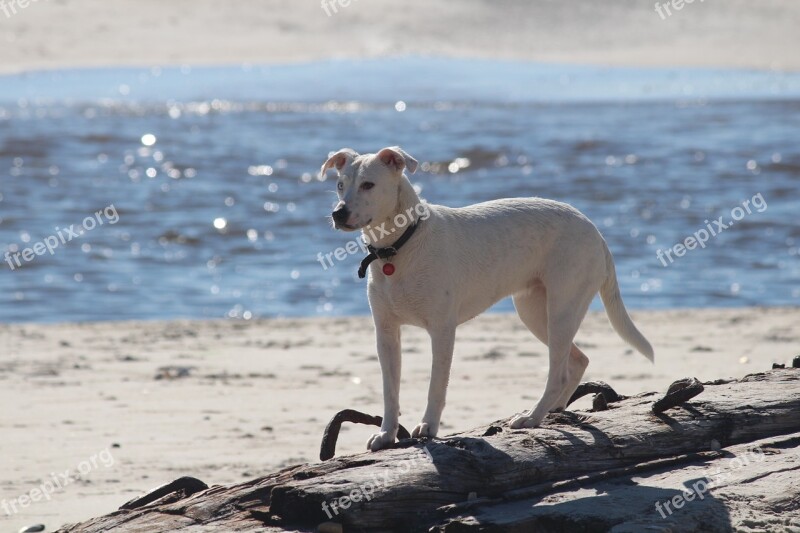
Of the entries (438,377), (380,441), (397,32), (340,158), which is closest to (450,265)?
(438,377)

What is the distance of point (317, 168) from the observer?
69.6 feet

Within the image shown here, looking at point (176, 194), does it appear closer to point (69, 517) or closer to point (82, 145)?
point (82, 145)

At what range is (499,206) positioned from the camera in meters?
5.84

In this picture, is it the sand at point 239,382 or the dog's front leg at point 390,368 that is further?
the sand at point 239,382

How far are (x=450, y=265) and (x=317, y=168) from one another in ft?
52.5

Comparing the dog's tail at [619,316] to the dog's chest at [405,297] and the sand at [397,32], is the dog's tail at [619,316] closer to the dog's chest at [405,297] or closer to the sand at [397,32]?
the dog's chest at [405,297]

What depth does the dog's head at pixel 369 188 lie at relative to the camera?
17.0 ft

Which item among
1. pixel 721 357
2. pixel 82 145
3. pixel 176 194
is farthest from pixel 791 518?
pixel 82 145

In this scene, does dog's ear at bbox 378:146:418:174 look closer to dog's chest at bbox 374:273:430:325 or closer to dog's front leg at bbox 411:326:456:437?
dog's chest at bbox 374:273:430:325

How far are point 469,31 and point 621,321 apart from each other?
32.4 m

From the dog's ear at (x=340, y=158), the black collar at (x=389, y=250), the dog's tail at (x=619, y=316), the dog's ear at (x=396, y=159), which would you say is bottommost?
the dog's tail at (x=619, y=316)

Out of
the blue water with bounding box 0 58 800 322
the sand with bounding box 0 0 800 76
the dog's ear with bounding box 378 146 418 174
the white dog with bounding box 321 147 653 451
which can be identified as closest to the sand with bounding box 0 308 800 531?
the blue water with bounding box 0 58 800 322

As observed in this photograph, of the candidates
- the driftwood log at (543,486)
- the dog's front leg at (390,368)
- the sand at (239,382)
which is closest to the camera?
A: the driftwood log at (543,486)


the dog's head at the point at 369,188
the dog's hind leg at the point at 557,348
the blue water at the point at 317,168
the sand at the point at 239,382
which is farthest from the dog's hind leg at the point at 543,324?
the blue water at the point at 317,168
